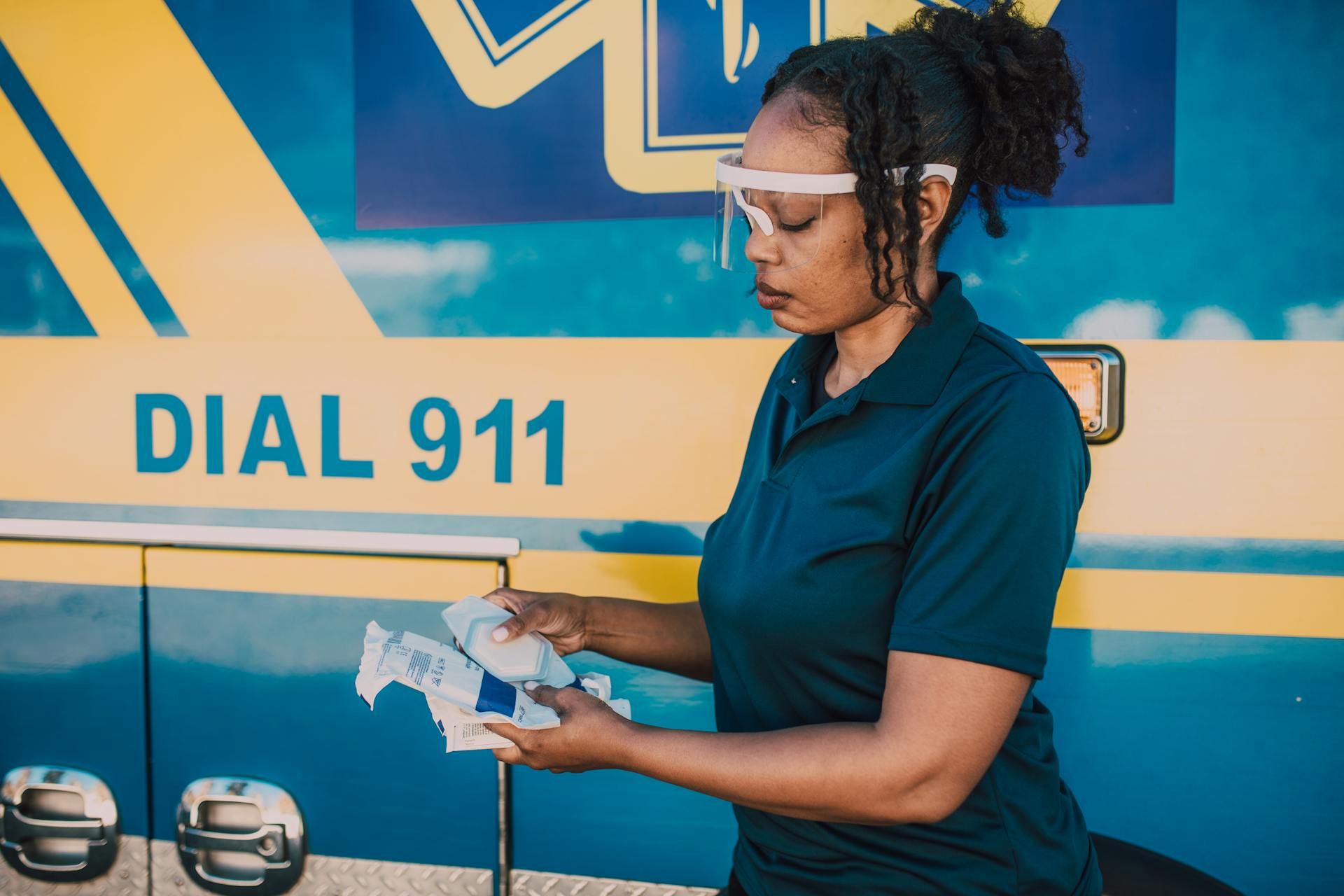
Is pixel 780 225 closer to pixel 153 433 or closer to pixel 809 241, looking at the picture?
pixel 809 241

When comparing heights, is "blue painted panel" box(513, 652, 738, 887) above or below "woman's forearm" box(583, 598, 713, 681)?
below

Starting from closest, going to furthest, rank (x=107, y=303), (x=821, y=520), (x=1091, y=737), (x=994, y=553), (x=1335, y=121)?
(x=994, y=553)
(x=821, y=520)
(x=1335, y=121)
(x=1091, y=737)
(x=107, y=303)

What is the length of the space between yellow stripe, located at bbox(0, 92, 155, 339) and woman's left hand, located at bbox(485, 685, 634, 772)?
1.22m

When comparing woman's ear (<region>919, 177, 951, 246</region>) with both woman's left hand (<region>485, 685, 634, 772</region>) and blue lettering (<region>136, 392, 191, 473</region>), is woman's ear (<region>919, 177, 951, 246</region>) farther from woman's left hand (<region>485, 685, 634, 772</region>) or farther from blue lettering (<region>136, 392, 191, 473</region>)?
blue lettering (<region>136, 392, 191, 473</region>)

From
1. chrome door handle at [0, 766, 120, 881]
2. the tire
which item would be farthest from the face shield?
chrome door handle at [0, 766, 120, 881]

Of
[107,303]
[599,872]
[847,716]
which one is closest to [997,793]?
[847,716]

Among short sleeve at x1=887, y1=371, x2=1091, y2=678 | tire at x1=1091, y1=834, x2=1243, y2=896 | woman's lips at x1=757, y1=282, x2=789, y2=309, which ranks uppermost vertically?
woman's lips at x1=757, y1=282, x2=789, y2=309

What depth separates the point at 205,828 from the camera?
1.87 metres

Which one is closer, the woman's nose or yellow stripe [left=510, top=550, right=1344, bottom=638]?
the woman's nose

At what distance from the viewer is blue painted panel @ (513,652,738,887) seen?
68.2 inches

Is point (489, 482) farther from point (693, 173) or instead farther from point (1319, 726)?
point (1319, 726)

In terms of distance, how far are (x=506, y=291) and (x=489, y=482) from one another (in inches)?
13.5

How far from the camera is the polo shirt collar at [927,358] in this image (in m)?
1.03

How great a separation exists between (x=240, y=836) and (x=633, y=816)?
0.78m
